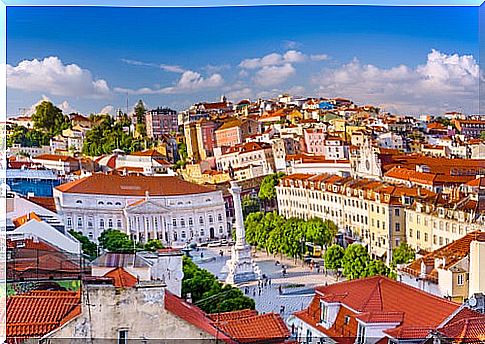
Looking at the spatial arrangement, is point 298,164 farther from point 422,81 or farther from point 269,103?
point 422,81

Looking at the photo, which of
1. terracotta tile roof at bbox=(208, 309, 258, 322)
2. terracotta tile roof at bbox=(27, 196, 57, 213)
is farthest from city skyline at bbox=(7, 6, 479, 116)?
terracotta tile roof at bbox=(208, 309, 258, 322)

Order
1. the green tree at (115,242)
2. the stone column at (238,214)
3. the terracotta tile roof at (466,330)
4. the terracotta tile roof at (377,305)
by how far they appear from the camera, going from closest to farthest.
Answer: the terracotta tile roof at (466,330) < the terracotta tile roof at (377,305) < the green tree at (115,242) < the stone column at (238,214)

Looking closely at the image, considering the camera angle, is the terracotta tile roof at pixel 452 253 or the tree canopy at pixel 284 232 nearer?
the terracotta tile roof at pixel 452 253

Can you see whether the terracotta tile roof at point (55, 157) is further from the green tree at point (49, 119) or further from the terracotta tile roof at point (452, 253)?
the terracotta tile roof at point (452, 253)

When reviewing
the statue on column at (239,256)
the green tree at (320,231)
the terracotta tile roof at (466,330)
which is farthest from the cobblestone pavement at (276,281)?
the terracotta tile roof at (466,330)

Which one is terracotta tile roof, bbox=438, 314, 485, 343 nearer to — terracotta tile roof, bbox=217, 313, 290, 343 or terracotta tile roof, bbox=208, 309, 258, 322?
terracotta tile roof, bbox=217, 313, 290, 343

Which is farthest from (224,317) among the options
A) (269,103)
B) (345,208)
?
(269,103)

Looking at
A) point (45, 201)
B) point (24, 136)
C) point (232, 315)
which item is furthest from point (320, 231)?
point (24, 136)
